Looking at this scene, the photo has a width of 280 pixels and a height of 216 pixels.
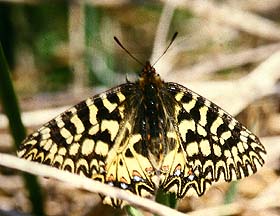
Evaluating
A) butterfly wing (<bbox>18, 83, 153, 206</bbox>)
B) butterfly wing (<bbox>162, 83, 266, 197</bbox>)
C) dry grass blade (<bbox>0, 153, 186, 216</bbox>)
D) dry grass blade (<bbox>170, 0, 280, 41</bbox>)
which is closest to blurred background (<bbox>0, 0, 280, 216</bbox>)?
dry grass blade (<bbox>170, 0, 280, 41</bbox>)

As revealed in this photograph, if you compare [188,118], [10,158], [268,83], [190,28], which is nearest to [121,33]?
[190,28]

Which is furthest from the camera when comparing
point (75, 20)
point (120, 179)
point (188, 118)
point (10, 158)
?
point (75, 20)

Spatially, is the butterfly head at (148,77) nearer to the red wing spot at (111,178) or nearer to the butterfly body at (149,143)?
the butterfly body at (149,143)

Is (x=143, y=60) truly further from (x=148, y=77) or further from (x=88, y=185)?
(x=88, y=185)

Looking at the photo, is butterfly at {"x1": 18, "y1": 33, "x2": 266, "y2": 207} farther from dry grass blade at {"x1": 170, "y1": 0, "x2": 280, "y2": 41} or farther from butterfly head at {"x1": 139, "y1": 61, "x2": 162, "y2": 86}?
dry grass blade at {"x1": 170, "y1": 0, "x2": 280, "y2": 41}

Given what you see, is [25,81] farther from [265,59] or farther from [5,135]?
[265,59]

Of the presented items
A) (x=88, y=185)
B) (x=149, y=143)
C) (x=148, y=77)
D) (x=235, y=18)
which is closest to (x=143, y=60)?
(x=235, y=18)

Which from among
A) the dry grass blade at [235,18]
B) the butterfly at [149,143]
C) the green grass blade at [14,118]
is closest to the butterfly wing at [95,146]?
the butterfly at [149,143]
